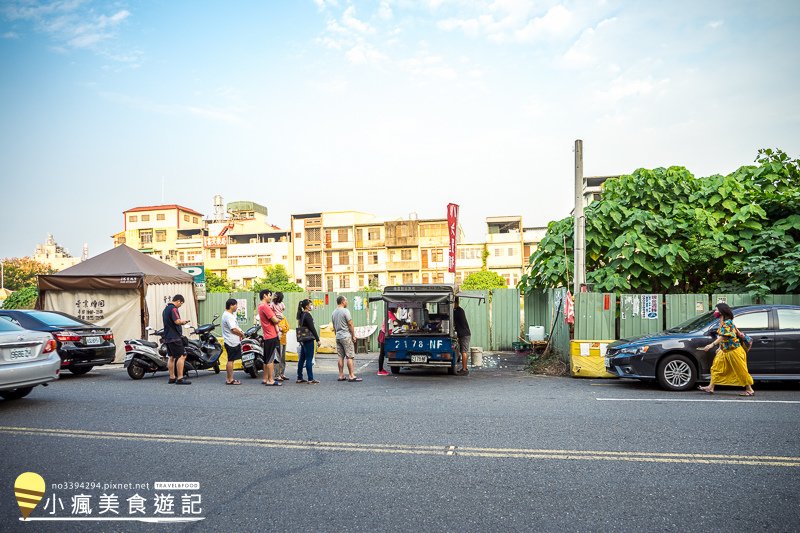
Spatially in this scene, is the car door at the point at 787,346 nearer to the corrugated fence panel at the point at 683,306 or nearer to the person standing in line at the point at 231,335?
the corrugated fence panel at the point at 683,306

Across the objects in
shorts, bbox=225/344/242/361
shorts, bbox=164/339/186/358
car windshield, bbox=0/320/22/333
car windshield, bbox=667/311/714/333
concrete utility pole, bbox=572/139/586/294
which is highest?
concrete utility pole, bbox=572/139/586/294

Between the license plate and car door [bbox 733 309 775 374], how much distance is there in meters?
12.3

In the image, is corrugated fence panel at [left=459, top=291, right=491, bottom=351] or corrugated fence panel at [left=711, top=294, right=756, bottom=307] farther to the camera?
corrugated fence panel at [left=459, top=291, right=491, bottom=351]

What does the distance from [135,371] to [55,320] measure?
2.39m

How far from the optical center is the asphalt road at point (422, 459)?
4.21 meters

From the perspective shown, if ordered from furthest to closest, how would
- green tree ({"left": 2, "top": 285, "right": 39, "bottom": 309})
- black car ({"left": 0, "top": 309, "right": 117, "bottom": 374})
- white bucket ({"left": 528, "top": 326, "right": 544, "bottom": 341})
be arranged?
green tree ({"left": 2, "top": 285, "right": 39, "bottom": 309}) → white bucket ({"left": 528, "top": 326, "right": 544, "bottom": 341}) → black car ({"left": 0, "top": 309, "right": 117, "bottom": 374})

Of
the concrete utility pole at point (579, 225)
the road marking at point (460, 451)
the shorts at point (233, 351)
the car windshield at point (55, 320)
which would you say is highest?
the concrete utility pole at point (579, 225)

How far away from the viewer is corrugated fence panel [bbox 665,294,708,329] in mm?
15117

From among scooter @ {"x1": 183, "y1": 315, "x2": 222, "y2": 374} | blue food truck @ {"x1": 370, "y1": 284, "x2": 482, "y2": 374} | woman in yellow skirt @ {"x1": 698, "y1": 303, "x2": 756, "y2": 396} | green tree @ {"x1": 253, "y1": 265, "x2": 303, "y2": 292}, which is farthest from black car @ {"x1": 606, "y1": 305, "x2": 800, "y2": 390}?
green tree @ {"x1": 253, "y1": 265, "x2": 303, "y2": 292}

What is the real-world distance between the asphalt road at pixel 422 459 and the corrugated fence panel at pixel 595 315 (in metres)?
4.81

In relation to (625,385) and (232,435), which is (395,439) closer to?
(232,435)

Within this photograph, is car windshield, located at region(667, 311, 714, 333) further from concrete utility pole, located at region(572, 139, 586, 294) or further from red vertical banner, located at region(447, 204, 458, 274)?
red vertical banner, located at region(447, 204, 458, 274)

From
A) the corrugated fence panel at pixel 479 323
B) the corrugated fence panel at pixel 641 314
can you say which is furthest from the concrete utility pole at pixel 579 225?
the corrugated fence panel at pixel 479 323

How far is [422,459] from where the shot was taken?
562 cm
